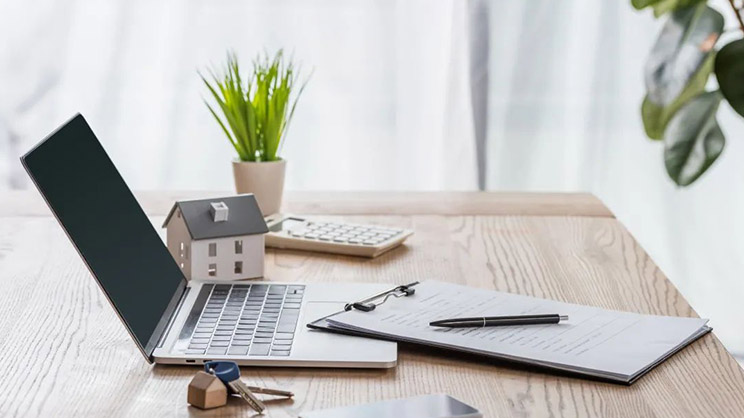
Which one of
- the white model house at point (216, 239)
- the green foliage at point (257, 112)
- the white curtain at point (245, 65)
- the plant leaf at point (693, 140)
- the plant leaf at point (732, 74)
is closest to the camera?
the white model house at point (216, 239)

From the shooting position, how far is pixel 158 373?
96 cm

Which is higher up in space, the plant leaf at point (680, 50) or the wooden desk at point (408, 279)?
the plant leaf at point (680, 50)

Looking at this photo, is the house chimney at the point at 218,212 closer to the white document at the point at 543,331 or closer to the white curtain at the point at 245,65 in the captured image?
the white document at the point at 543,331

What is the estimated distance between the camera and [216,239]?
4.29 ft

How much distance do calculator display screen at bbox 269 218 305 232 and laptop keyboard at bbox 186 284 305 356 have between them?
0.94 feet

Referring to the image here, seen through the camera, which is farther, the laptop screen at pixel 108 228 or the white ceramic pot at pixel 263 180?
the white ceramic pot at pixel 263 180

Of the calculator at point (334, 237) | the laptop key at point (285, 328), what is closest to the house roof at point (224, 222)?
the calculator at point (334, 237)

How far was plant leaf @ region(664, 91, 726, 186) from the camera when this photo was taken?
228 centimetres

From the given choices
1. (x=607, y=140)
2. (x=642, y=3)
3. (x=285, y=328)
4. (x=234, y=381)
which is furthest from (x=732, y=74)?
(x=234, y=381)

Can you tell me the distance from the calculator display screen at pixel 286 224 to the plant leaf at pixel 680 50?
3.81 feet

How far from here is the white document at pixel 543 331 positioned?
993 mm

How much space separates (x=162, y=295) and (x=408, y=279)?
0.35 metres

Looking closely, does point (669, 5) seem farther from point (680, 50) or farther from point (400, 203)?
point (400, 203)

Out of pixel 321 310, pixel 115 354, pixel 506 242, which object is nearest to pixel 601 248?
pixel 506 242
